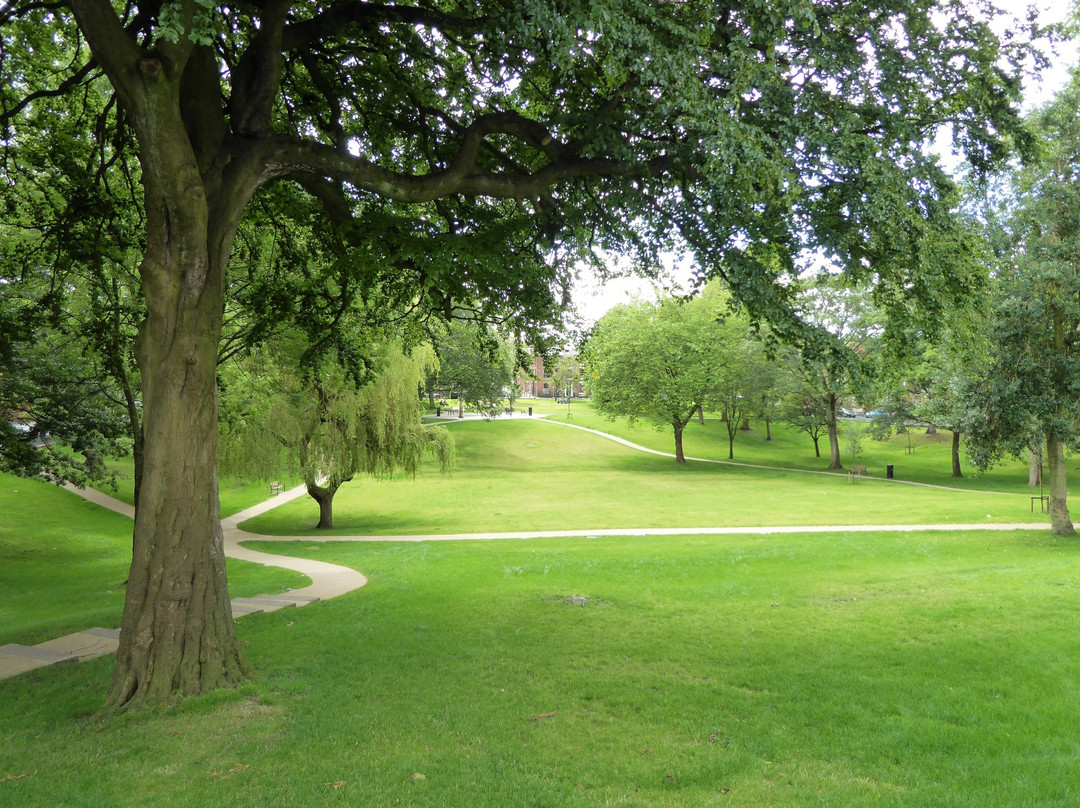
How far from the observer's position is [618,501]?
31.0 metres

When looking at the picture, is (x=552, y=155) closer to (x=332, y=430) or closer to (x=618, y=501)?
(x=332, y=430)

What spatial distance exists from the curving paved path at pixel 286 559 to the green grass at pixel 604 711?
34.8 inches

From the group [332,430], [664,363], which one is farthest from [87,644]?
[664,363]

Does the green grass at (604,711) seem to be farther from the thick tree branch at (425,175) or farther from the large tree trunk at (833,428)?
the large tree trunk at (833,428)

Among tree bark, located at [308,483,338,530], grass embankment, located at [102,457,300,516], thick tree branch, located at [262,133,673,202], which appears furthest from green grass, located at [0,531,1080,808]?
grass embankment, located at [102,457,300,516]

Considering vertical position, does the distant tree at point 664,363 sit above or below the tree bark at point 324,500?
above

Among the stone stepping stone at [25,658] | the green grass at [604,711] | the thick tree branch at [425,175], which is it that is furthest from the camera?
the stone stepping stone at [25,658]

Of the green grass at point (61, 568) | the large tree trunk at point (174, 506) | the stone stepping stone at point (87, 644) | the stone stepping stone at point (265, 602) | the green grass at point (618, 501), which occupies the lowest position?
the green grass at point (618, 501)

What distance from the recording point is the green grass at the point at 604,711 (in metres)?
4.70

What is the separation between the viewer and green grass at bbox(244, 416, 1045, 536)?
81.9 feet

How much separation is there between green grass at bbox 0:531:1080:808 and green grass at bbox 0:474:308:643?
326 centimetres

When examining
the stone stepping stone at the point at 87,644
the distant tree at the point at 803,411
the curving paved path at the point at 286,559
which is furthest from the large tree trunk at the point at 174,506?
the distant tree at the point at 803,411

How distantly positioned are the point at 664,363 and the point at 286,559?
3327cm

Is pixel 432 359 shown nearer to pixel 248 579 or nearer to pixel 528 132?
pixel 248 579
